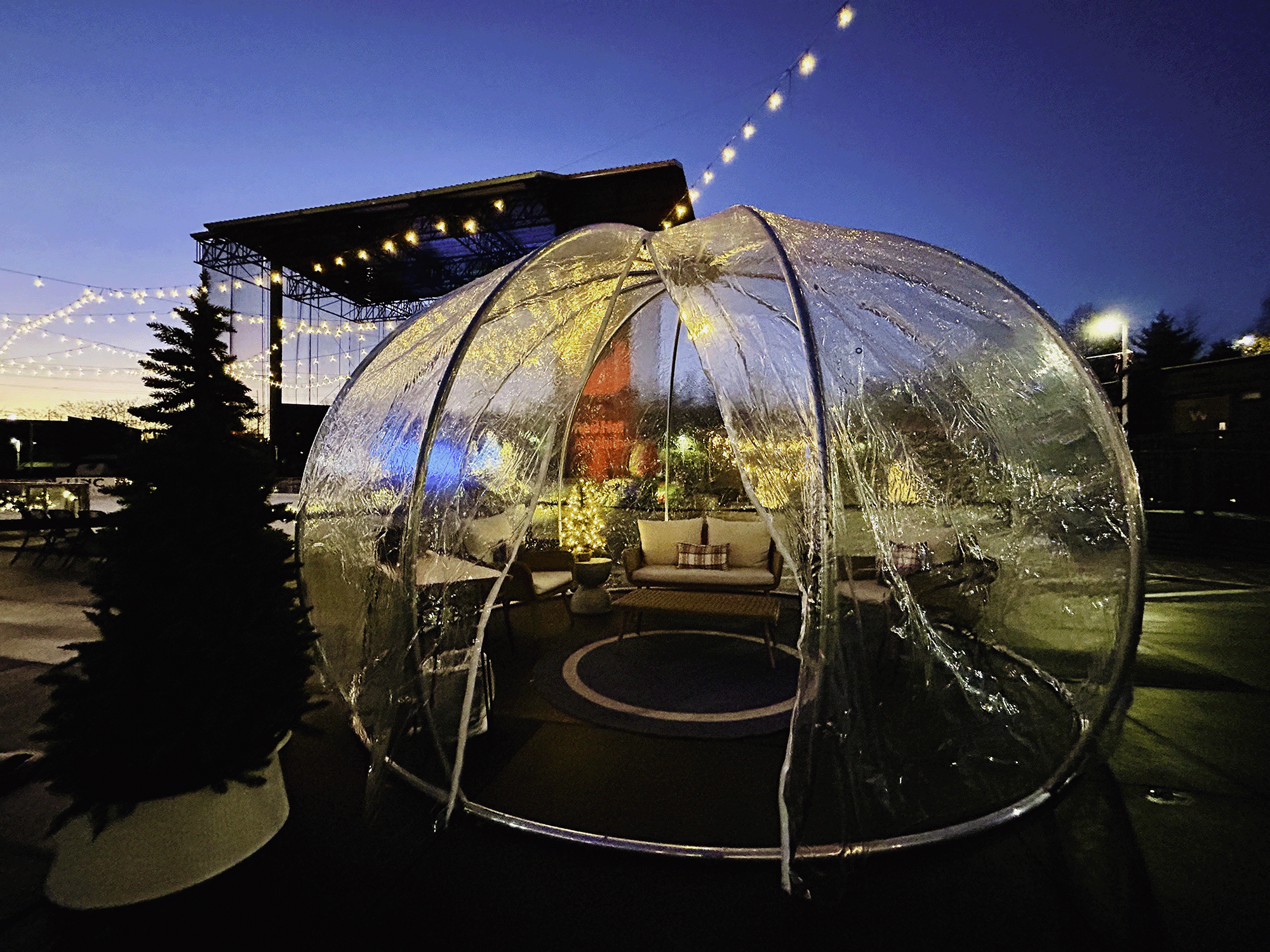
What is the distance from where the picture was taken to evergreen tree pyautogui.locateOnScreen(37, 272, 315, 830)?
165cm

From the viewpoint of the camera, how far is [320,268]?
13.8 meters

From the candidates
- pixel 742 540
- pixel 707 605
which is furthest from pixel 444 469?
pixel 742 540

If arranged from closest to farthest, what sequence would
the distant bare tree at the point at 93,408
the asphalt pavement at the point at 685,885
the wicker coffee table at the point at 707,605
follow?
the asphalt pavement at the point at 685,885, the wicker coffee table at the point at 707,605, the distant bare tree at the point at 93,408

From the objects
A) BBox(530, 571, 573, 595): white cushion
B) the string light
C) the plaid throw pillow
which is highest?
the string light

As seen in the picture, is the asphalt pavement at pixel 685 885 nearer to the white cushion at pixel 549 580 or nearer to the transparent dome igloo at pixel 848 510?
the transparent dome igloo at pixel 848 510

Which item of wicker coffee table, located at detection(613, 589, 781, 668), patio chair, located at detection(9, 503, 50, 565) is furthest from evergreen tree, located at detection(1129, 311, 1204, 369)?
patio chair, located at detection(9, 503, 50, 565)

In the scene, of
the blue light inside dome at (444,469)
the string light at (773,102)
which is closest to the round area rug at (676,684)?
the blue light inside dome at (444,469)

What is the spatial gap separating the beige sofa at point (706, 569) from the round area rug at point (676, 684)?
1.40 ft

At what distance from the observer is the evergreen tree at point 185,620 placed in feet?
5.42

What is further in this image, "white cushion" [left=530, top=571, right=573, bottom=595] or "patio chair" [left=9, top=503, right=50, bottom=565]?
"patio chair" [left=9, top=503, right=50, bottom=565]

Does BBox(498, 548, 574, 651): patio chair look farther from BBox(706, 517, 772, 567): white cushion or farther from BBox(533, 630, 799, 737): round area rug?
BBox(706, 517, 772, 567): white cushion

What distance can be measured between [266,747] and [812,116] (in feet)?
18.9

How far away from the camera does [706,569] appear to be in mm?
4965

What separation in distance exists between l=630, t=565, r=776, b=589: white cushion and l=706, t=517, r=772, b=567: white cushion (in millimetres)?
89
